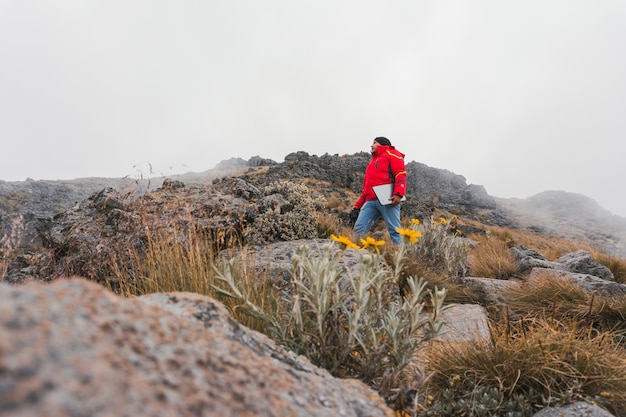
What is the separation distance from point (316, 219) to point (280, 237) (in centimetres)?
78

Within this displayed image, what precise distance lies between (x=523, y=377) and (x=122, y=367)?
8.24ft

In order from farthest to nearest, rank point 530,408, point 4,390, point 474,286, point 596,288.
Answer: point 474,286, point 596,288, point 530,408, point 4,390

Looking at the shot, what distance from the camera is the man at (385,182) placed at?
660 centimetres

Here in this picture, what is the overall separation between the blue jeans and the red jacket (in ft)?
0.63

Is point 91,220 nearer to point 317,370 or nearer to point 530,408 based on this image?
point 317,370

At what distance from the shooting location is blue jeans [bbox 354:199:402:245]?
264 inches

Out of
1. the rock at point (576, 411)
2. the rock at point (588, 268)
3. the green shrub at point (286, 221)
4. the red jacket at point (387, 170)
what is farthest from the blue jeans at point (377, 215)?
the rock at point (576, 411)

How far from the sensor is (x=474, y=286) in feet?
16.9

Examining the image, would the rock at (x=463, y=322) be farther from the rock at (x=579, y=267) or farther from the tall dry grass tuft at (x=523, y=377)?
the rock at (x=579, y=267)

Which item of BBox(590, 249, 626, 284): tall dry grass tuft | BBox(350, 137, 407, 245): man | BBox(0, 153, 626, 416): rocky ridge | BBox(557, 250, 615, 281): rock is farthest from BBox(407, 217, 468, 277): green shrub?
BBox(0, 153, 626, 416): rocky ridge

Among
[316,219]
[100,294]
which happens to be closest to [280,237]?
[316,219]

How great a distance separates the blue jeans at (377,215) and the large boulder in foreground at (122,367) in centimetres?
565

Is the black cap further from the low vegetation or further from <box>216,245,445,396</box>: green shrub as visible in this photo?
<box>216,245,445,396</box>: green shrub

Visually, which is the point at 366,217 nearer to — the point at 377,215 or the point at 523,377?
the point at 377,215
